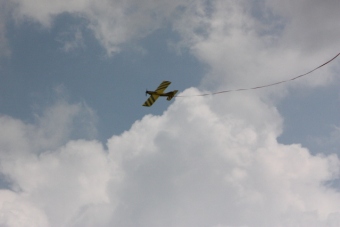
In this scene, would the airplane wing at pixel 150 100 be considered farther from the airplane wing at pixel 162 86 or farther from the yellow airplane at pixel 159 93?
the airplane wing at pixel 162 86

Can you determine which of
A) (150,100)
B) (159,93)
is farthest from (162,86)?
(150,100)

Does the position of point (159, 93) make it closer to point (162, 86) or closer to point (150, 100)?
point (162, 86)

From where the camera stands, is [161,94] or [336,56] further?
[161,94]

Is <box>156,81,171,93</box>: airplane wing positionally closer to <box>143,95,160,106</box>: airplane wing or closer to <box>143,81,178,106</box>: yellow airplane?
<box>143,81,178,106</box>: yellow airplane

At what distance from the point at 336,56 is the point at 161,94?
115ft

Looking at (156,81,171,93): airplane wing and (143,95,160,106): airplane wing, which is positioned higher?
(156,81,171,93): airplane wing

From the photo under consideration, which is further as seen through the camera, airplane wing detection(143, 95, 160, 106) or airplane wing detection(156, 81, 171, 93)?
airplane wing detection(156, 81, 171, 93)

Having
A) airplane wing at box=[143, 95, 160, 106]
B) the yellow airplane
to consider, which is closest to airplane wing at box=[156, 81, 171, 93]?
the yellow airplane

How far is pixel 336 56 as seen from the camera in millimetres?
46375

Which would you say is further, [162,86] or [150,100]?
[162,86]

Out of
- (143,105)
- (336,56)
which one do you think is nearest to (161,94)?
(143,105)

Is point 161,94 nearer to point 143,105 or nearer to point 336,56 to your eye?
point 143,105

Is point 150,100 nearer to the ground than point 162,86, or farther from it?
nearer to the ground

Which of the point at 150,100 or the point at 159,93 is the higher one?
the point at 159,93
